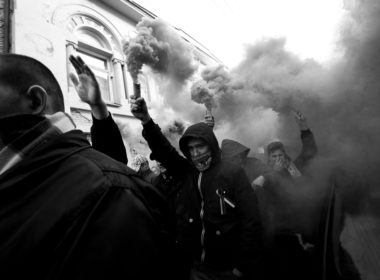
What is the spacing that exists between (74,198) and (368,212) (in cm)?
337

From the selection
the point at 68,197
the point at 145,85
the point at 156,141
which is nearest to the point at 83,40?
the point at 145,85

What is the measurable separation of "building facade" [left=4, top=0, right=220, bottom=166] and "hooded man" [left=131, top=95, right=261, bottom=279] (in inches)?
225

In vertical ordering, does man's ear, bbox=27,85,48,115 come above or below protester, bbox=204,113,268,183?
above

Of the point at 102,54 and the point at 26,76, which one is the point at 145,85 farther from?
the point at 26,76

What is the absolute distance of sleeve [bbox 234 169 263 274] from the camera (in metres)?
1.72

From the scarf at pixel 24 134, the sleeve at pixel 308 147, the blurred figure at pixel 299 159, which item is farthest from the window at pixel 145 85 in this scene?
the scarf at pixel 24 134

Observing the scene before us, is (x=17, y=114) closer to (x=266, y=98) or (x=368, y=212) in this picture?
(x=368, y=212)

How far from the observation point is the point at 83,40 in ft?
26.3

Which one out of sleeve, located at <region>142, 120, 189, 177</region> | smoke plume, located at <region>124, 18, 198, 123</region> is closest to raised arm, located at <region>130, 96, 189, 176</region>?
sleeve, located at <region>142, 120, 189, 177</region>

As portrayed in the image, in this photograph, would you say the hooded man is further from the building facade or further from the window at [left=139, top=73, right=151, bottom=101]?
the window at [left=139, top=73, right=151, bottom=101]

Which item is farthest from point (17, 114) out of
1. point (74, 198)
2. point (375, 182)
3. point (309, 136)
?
point (375, 182)

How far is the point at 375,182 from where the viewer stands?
3.10 metres

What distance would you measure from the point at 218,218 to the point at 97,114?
128cm

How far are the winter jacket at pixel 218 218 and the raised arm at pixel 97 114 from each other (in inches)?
32.8
